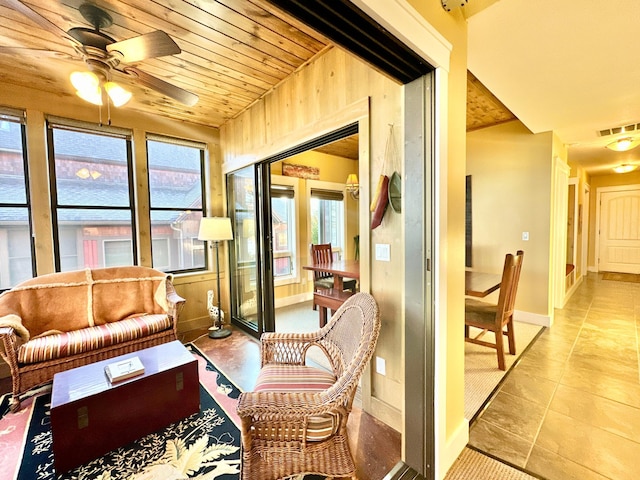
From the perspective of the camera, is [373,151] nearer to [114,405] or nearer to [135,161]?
[114,405]

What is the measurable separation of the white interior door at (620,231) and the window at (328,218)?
268 inches

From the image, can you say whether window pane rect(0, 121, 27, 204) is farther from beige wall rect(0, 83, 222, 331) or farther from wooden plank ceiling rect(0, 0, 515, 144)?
wooden plank ceiling rect(0, 0, 515, 144)

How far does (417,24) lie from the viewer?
1171 millimetres

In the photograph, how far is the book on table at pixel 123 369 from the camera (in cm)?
176

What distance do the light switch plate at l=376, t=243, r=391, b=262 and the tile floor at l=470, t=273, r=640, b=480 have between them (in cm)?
124

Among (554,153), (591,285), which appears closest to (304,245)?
(554,153)

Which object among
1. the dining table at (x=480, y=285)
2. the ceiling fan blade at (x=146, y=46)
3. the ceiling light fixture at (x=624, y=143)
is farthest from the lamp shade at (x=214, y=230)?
the ceiling light fixture at (x=624, y=143)

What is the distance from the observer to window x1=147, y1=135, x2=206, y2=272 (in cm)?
359

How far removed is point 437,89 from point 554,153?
11.1 ft

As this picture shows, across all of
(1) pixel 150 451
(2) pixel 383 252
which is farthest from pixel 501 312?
(1) pixel 150 451

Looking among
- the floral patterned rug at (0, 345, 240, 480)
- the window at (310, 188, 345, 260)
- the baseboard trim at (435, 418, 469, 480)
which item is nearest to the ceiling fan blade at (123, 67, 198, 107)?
the floral patterned rug at (0, 345, 240, 480)

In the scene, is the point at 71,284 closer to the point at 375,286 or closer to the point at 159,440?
the point at 159,440

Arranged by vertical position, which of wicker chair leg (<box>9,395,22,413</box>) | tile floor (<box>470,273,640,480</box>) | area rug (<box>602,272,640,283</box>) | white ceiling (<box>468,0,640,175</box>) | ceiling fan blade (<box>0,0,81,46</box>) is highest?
white ceiling (<box>468,0,640,175</box>)

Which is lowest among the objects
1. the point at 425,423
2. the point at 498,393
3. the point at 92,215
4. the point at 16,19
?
the point at 498,393
